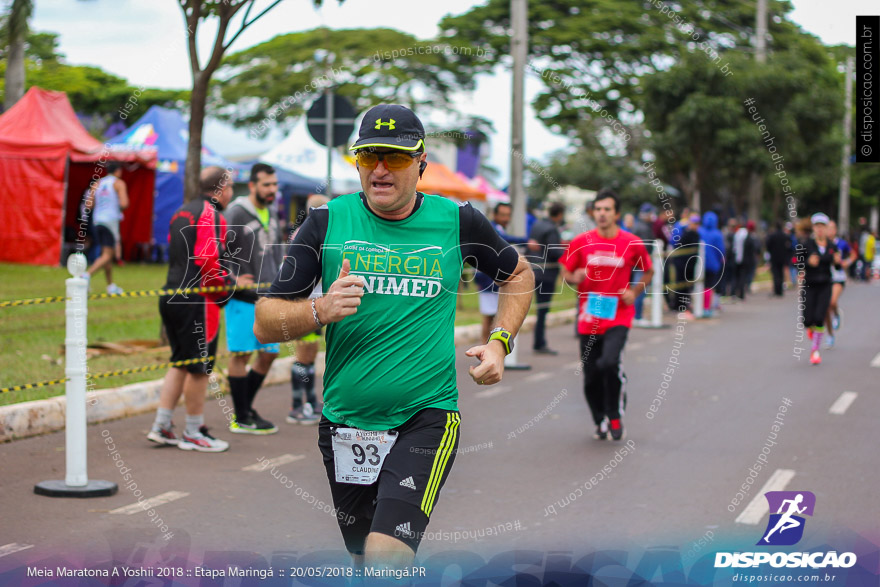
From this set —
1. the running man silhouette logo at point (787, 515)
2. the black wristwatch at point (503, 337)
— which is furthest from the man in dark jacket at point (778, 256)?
the black wristwatch at point (503, 337)

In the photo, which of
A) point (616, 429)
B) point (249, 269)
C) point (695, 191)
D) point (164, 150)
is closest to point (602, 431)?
point (616, 429)

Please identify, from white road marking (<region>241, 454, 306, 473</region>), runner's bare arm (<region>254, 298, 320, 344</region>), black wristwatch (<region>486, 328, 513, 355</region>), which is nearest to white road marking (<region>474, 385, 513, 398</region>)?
white road marking (<region>241, 454, 306, 473</region>)

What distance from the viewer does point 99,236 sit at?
15805 mm

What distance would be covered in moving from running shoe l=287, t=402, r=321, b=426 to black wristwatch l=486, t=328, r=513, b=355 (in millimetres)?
4913

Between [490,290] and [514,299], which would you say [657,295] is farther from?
[514,299]

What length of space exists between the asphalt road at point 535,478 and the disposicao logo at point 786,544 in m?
0.07

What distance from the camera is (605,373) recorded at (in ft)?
25.4

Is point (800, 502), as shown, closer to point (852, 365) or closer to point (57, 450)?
point (57, 450)

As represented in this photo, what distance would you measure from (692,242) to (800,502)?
1197cm

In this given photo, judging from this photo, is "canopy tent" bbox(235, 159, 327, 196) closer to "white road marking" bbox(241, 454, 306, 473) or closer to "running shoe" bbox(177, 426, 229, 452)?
"running shoe" bbox(177, 426, 229, 452)

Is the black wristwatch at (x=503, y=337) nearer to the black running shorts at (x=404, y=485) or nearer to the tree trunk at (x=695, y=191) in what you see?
the black running shorts at (x=404, y=485)

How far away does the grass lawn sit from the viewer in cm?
883

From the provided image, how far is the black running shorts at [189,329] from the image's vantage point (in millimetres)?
6918

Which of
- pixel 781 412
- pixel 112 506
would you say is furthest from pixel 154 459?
pixel 781 412
